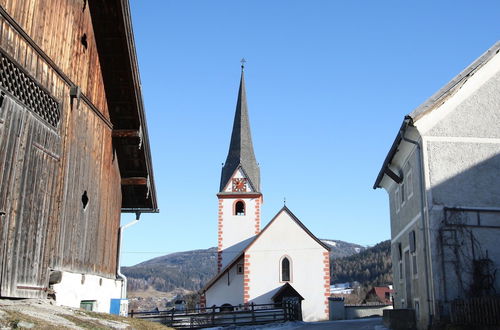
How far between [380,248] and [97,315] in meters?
180

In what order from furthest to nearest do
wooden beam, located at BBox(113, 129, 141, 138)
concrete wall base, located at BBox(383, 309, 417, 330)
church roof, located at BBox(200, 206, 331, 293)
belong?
1. church roof, located at BBox(200, 206, 331, 293)
2. concrete wall base, located at BBox(383, 309, 417, 330)
3. wooden beam, located at BBox(113, 129, 141, 138)

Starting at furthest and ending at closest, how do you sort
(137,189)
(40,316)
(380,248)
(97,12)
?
(380,248)
(137,189)
(97,12)
(40,316)

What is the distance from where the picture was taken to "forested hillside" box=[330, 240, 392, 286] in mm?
163625

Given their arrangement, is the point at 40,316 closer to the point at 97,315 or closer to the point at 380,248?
the point at 97,315

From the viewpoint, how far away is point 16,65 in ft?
29.0

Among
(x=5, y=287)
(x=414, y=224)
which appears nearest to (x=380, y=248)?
(x=414, y=224)

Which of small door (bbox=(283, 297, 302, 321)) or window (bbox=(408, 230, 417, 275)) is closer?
window (bbox=(408, 230, 417, 275))

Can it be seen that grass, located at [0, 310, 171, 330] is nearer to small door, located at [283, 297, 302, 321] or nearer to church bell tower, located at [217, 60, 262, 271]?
small door, located at [283, 297, 302, 321]

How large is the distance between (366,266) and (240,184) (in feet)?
433

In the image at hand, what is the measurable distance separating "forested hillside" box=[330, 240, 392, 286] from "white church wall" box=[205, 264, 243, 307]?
11156 cm

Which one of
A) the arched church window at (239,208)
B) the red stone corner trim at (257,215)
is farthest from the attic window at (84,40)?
the arched church window at (239,208)

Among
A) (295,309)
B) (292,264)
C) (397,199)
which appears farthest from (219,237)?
(397,199)

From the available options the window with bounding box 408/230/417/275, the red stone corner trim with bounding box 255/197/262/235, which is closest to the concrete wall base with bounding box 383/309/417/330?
the window with bounding box 408/230/417/275

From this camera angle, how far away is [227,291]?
4709 cm
